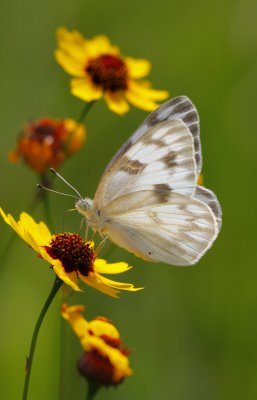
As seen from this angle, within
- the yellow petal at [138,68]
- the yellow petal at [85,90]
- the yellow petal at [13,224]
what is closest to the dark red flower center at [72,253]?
the yellow petal at [13,224]

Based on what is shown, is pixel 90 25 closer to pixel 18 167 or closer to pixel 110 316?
pixel 18 167

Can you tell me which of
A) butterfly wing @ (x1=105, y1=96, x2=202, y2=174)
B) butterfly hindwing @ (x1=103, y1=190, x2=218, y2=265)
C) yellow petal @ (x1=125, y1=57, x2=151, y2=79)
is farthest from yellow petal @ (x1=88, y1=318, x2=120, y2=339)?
yellow petal @ (x1=125, y1=57, x2=151, y2=79)

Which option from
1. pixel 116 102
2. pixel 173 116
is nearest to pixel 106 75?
pixel 116 102

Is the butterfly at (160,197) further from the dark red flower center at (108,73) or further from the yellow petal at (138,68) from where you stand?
the yellow petal at (138,68)

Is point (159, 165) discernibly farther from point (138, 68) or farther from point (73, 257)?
point (138, 68)

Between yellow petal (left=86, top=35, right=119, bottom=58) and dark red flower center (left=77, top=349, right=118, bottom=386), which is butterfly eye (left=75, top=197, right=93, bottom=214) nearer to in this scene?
dark red flower center (left=77, top=349, right=118, bottom=386)

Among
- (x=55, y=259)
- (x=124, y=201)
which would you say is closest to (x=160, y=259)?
(x=124, y=201)
